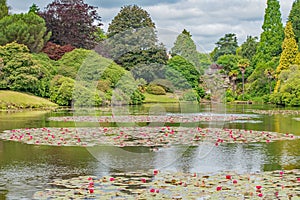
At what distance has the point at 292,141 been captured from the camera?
15008mm

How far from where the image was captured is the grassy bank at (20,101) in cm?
3595

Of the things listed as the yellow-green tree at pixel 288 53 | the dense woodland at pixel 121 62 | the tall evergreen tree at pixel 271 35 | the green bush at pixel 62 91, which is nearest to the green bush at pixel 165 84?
the dense woodland at pixel 121 62

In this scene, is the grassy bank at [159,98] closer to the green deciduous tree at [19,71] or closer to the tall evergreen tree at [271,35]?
the green deciduous tree at [19,71]

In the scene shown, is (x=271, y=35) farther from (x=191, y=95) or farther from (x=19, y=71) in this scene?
(x=19, y=71)

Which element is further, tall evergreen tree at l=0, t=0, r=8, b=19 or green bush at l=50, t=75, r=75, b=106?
tall evergreen tree at l=0, t=0, r=8, b=19

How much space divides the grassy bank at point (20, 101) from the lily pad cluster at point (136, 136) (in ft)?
61.8

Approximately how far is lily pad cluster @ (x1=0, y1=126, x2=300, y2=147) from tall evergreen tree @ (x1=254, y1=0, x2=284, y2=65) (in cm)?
4701

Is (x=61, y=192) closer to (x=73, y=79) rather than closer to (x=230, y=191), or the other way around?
(x=230, y=191)

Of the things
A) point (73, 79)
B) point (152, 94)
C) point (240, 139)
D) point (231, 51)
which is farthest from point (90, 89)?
point (231, 51)

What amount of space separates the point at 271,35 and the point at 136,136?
167 feet

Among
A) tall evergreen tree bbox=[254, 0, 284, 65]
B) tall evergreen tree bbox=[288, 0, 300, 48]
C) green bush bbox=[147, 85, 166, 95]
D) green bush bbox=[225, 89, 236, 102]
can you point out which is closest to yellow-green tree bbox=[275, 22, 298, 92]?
tall evergreen tree bbox=[288, 0, 300, 48]

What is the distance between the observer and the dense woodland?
39.6m

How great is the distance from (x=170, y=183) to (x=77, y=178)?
6.03ft

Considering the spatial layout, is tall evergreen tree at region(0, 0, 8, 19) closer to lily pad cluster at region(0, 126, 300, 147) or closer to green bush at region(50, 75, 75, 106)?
green bush at region(50, 75, 75, 106)
